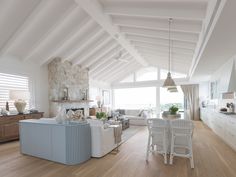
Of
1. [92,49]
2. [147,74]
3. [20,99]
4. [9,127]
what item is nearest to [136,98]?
[147,74]

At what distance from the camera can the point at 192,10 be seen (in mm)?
3402

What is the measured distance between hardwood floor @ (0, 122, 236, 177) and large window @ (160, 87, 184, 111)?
659 cm

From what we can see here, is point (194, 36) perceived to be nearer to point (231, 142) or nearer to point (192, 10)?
point (192, 10)

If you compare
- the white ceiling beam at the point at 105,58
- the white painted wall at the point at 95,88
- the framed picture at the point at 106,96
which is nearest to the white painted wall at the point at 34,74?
the white ceiling beam at the point at 105,58

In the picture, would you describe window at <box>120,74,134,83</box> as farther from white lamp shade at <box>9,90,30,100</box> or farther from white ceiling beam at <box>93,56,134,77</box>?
white lamp shade at <box>9,90,30,100</box>

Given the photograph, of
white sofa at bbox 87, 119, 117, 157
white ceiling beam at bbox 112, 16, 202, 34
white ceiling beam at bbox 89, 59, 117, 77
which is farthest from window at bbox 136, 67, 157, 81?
white sofa at bbox 87, 119, 117, 157

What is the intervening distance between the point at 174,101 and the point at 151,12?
8281 mm

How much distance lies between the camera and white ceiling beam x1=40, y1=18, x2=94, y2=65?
523 centimetres

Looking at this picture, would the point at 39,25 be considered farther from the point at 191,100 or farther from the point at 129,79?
the point at 191,100

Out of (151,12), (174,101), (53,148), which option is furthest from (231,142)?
(174,101)

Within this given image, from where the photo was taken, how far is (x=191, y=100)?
1018 cm

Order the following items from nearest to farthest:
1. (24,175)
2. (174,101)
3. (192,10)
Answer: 1. (24,175)
2. (192,10)
3. (174,101)

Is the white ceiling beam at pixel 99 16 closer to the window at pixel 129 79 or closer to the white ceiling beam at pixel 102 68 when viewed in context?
the white ceiling beam at pixel 102 68

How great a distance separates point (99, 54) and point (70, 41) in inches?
79.4
